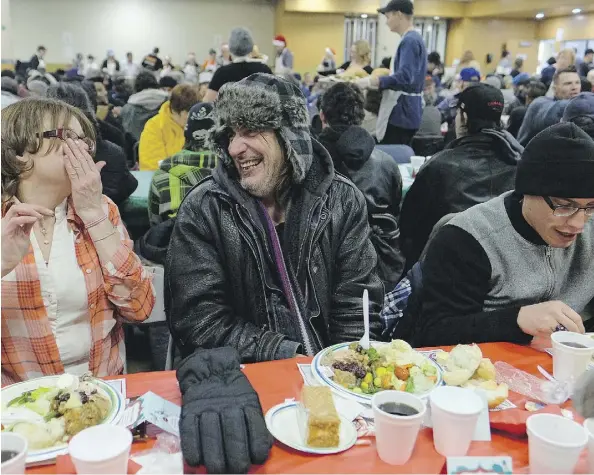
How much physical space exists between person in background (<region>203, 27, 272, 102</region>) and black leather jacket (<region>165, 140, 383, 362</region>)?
1.47 metres

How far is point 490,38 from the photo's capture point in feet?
70.0

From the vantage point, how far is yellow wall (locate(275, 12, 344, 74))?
19578mm

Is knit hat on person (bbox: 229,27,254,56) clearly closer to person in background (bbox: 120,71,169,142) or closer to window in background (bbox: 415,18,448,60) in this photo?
person in background (bbox: 120,71,169,142)

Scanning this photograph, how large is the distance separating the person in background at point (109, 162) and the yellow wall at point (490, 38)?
2006 cm

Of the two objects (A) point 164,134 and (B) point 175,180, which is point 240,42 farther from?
(B) point 175,180

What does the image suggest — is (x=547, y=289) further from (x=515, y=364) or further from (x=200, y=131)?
(x=200, y=131)

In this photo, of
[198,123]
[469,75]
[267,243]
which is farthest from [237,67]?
[469,75]

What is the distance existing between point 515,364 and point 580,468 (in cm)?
49

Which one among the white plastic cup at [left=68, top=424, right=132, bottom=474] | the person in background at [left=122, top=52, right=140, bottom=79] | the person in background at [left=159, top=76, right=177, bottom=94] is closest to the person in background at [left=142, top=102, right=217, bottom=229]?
the white plastic cup at [left=68, top=424, right=132, bottom=474]

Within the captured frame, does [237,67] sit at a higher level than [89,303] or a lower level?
higher

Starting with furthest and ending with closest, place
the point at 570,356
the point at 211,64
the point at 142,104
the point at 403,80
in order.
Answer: the point at 211,64 < the point at 142,104 < the point at 403,80 < the point at 570,356

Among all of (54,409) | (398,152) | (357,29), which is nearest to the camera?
(54,409)

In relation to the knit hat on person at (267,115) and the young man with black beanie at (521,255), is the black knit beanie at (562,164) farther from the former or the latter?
the knit hat on person at (267,115)

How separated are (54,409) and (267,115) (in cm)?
115
